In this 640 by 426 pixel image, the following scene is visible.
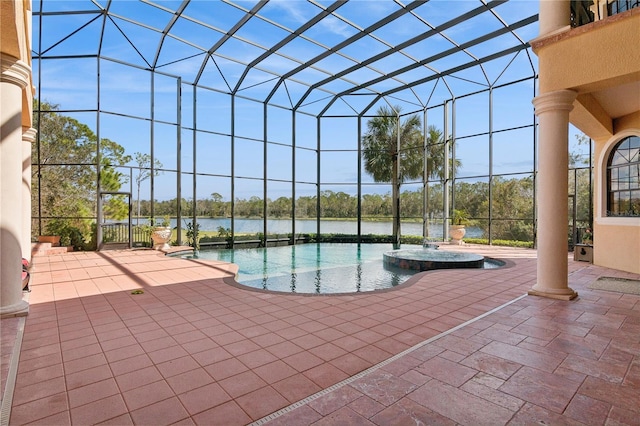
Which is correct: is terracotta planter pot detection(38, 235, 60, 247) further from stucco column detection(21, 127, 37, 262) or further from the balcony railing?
the balcony railing

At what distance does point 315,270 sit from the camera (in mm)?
8469

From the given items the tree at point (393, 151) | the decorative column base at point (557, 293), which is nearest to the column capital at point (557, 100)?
the decorative column base at point (557, 293)

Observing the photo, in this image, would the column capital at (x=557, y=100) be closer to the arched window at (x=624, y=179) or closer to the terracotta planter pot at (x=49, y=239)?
the arched window at (x=624, y=179)

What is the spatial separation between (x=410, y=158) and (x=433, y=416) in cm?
1454

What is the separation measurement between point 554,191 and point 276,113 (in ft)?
36.1

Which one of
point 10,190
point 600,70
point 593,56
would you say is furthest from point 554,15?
point 10,190

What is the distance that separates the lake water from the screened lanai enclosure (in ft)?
0.22

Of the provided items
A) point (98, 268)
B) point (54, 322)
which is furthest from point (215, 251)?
point (54, 322)

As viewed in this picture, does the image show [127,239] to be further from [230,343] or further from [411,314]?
[411,314]

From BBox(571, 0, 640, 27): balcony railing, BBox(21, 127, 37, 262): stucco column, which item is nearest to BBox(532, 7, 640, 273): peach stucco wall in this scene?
BBox(571, 0, 640, 27): balcony railing

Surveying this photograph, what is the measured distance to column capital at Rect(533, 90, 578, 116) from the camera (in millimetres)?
4625

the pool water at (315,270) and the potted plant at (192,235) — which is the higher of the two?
the potted plant at (192,235)

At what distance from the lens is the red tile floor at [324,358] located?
2.12 m

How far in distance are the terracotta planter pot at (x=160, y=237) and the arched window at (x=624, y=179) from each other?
39.6ft
